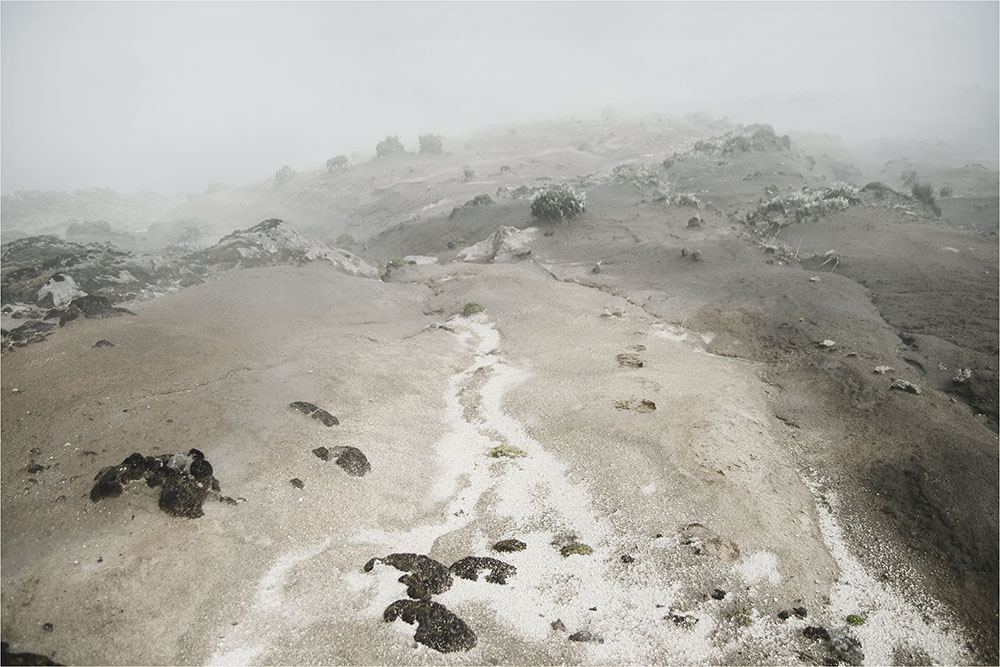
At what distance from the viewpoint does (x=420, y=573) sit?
10422 millimetres

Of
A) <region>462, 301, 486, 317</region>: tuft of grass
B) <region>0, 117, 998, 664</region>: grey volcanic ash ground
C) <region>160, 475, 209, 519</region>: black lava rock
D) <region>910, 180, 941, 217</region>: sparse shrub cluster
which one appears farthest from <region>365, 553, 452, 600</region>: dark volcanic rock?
<region>910, 180, 941, 217</region>: sparse shrub cluster

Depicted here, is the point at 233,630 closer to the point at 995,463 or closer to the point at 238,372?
the point at 238,372

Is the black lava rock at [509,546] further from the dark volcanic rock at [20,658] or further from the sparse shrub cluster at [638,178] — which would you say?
the sparse shrub cluster at [638,178]

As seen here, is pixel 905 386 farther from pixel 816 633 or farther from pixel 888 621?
pixel 816 633

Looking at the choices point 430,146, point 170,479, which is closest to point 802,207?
point 170,479

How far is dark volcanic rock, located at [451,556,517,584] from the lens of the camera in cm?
1051

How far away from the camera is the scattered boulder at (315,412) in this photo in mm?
15258

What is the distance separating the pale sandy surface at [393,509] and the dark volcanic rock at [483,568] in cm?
22

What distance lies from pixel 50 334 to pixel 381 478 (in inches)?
713

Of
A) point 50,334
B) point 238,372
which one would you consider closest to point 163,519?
point 238,372

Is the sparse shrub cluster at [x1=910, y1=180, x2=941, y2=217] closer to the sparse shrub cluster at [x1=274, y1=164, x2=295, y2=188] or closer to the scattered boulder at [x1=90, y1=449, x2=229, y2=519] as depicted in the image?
the scattered boulder at [x1=90, y1=449, x2=229, y2=519]

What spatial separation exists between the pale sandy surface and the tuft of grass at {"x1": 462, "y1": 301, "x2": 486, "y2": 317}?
695 cm

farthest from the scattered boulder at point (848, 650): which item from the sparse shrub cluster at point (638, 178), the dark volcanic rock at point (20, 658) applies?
the sparse shrub cluster at point (638, 178)

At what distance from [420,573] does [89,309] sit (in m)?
22.8
